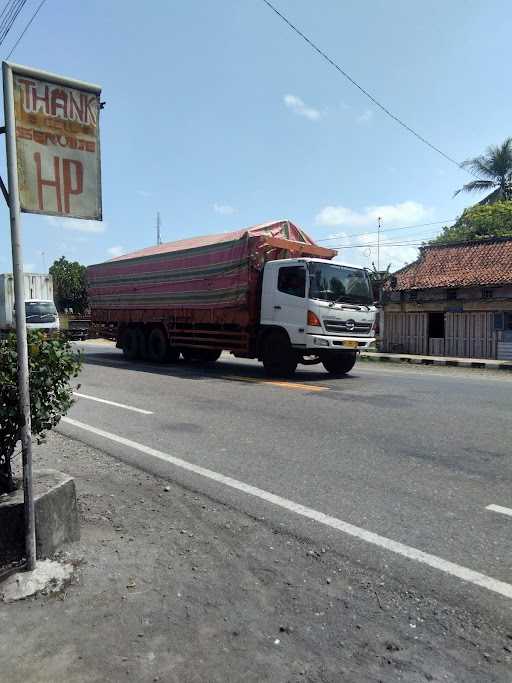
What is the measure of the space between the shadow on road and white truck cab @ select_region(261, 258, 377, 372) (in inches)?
27.5

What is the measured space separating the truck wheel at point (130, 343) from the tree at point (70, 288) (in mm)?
39612

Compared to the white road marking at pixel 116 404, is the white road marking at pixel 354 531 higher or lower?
lower

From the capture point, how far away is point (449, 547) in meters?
3.46

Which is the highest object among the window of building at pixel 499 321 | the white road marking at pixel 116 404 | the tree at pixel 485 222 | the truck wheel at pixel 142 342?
the tree at pixel 485 222

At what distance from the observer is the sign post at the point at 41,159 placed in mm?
3098

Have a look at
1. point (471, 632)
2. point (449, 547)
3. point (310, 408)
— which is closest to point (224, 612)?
point (471, 632)

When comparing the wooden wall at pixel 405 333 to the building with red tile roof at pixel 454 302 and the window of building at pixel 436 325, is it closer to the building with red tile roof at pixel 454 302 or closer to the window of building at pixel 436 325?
the building with red tile roof at pixel 454 302

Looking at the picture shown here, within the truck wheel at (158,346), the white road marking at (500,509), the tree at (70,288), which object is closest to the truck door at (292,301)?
the truck wheel at (158,346)

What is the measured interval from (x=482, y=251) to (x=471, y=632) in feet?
75.6

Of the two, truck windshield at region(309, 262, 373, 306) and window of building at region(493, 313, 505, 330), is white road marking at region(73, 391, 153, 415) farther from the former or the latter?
window of building at region(493, 313, 505, 330)

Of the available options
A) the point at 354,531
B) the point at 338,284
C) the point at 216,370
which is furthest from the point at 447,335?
the point at 354,531

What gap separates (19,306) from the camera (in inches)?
123

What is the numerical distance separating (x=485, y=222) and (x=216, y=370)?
26.4 meters

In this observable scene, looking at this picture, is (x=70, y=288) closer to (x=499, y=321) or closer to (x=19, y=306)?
(x=499, y=321)
